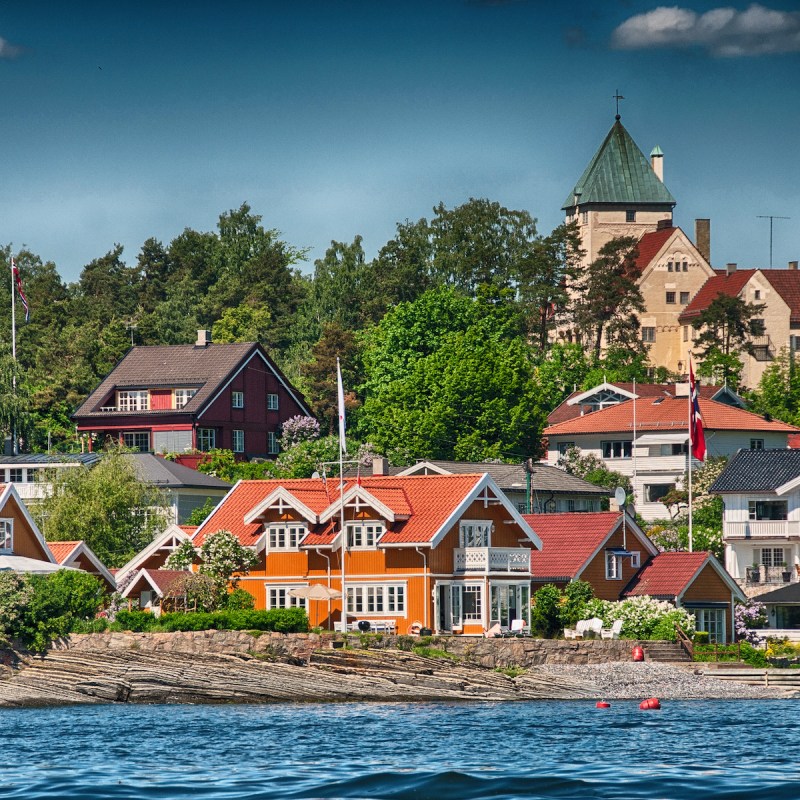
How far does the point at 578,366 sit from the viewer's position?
134 m

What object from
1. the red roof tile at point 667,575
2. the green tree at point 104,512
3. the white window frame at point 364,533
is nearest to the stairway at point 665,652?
the red roof tile at point 667,575

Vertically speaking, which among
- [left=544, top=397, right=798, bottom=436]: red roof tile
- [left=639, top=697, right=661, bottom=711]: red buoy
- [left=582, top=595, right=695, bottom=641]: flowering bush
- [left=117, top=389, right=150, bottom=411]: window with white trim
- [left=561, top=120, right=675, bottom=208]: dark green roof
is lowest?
[left=639, top=697, right=661, bottom=711]: red buoy

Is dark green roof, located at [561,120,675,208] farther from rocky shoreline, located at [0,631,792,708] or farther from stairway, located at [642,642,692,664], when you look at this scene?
rocky shoreline, located at [0,631,792,708]

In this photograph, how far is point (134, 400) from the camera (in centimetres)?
11450

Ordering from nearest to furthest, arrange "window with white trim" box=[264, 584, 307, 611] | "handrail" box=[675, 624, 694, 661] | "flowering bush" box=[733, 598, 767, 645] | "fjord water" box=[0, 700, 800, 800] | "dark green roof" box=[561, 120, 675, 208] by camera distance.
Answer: "fjord water" box=[0, 700, 800, 800] < "handrail" box=[675, 624, 694, 661] < "window with white trim" box=[264, 584, 307, 611] < "flowering bush" box=[733, 598, 767, 645] < "dark green roof" box=[561, 120, 675, 208]

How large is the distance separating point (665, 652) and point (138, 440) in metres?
50.6

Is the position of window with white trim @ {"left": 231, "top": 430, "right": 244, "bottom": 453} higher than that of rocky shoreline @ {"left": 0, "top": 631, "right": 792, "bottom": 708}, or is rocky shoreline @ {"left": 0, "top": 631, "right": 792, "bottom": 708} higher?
window with white trim @ {"left": 231, "top": 430, "right": 244, "bottom": 453}

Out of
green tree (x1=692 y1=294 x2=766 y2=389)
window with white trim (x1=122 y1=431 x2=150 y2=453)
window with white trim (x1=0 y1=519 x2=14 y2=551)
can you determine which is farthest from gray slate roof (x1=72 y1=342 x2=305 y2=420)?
window with white trim (x1=0 y1=519 x2=14 y2=551)

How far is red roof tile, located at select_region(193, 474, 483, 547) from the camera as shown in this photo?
2837 inches

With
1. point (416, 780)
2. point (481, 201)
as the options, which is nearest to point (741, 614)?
point (416, 780)

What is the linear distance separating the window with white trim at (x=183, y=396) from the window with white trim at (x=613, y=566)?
131ft

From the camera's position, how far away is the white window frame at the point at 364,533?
238 ft

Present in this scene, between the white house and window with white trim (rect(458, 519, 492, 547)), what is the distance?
36124 millimetres

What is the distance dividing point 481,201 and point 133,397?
4060 cm
